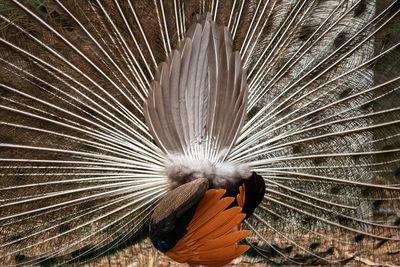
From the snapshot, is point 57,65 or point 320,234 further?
point 320,234

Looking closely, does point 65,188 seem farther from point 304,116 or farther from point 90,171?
point 304,116

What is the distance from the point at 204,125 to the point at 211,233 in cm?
77

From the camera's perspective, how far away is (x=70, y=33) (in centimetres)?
334

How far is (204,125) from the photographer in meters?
3.16

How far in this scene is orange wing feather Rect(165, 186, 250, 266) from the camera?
112 inches

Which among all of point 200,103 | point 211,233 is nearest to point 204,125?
point 200,103

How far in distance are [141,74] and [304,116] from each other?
1403mm

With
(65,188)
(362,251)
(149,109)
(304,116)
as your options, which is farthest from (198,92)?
(362,251)

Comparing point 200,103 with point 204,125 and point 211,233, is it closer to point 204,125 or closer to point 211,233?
point 204,125

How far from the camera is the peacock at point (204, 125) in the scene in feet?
10.2

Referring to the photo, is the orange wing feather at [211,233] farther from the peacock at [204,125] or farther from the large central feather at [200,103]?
the large central feather at [200,103]

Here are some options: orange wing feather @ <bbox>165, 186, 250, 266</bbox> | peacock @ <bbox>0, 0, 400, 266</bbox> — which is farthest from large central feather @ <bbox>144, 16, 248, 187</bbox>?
orange wing feather @ <bbox>165, 186, 250, 266</bbox>

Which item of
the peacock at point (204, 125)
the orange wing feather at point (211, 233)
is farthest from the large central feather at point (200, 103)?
the orange wing feather at point (211, 233)

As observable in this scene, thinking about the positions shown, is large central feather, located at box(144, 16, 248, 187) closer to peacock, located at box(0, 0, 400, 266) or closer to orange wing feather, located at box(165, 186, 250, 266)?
peacock, located at box(0, 0, 400, 266)
